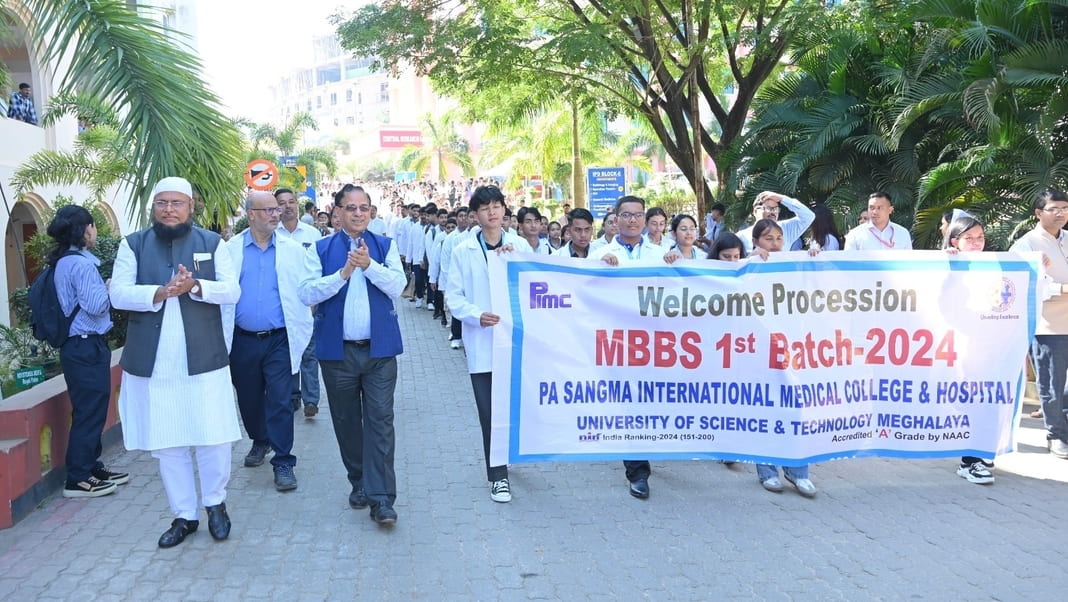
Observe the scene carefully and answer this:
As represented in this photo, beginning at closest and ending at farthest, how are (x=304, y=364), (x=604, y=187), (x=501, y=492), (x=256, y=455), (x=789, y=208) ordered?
(x=501, y=492)
(x=256, y=455)
(x=789, y=208)
(x=304, y=364)
(x=604, y=187)

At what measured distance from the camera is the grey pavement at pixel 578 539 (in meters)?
4.66

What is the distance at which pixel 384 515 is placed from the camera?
5.48m

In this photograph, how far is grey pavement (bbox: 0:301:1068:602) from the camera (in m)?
4.66

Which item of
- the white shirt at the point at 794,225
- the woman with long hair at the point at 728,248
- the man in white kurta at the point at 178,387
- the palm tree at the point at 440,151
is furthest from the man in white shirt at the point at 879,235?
the palm tree at the point at 440,151

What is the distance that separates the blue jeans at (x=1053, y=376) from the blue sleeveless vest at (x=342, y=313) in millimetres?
4430

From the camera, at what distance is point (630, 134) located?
44750 millimetres

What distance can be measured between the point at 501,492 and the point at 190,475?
183 cm

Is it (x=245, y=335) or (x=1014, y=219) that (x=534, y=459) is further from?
(x=1014, y=219)

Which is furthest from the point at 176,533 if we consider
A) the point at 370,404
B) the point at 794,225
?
the point at 794,225

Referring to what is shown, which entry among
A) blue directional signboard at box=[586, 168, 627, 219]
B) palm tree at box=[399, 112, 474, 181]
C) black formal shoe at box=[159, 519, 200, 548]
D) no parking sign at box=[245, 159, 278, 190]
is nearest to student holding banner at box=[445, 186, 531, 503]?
black formal shoe at box=[159, 519, 200, 548]

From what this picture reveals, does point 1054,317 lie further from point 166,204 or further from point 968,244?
point 166,204

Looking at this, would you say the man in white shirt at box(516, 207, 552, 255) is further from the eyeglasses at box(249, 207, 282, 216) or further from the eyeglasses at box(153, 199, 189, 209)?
the eyeglasses at box(153, 199, 189, 209)

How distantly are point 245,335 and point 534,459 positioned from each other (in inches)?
82.2

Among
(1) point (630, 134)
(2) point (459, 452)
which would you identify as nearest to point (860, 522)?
(2) point (459, 452)
